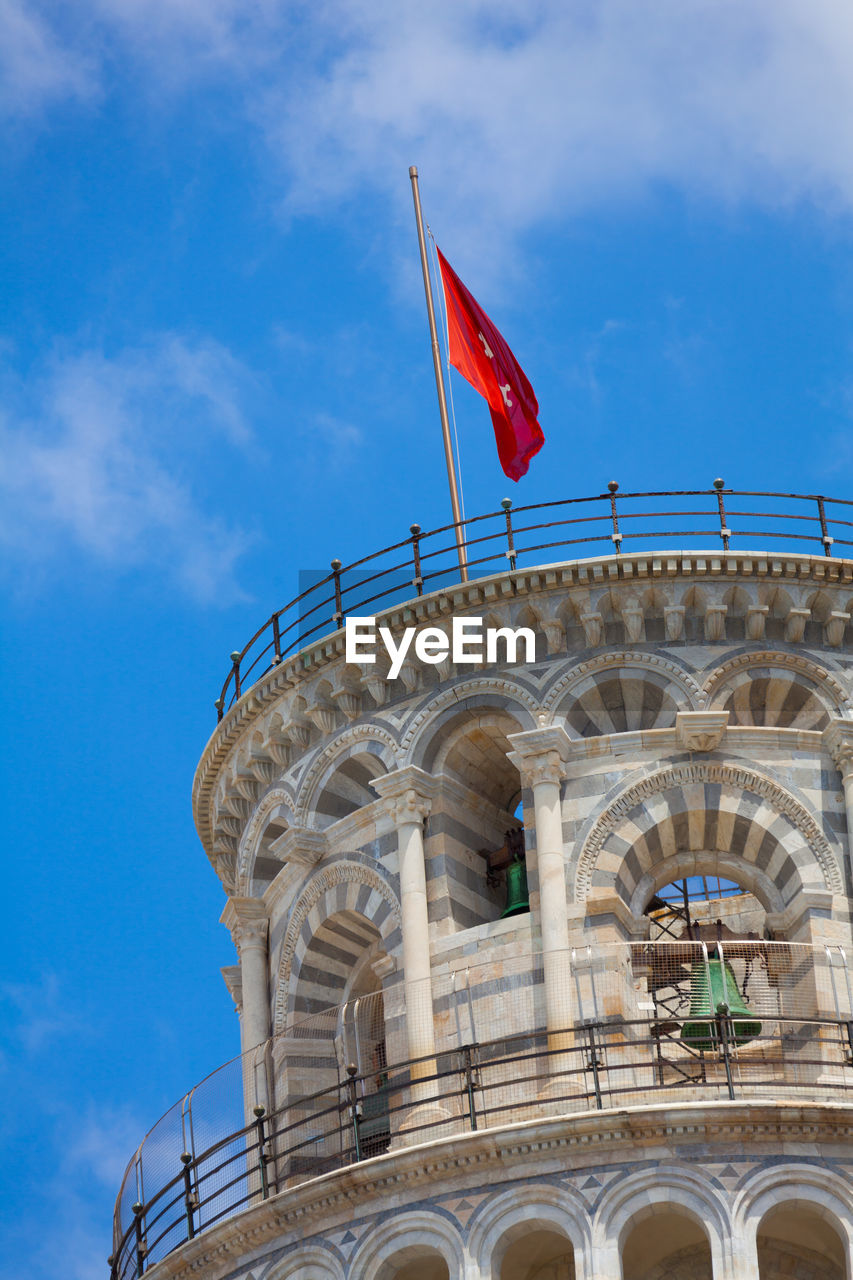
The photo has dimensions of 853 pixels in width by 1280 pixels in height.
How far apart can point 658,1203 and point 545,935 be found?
5145 mm

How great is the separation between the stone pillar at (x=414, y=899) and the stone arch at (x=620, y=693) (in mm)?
2577

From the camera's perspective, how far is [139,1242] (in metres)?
47.2

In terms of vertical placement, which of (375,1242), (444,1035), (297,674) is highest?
(297,674)

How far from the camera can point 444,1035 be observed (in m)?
45.6

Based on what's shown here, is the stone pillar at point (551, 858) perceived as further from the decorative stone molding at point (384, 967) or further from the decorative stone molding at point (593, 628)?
the decorative stone molding at point (384, 967)

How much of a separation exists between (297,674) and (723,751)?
7678 millimetres

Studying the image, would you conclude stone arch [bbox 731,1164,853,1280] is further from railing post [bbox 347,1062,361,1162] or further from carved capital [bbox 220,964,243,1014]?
carved capital [bbox 220,964,243,1014]

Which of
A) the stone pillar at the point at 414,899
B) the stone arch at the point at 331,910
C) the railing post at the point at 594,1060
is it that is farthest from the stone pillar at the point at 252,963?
the railing post at the point at 594,1060

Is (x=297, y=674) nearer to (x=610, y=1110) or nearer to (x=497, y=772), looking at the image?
(x=497, y=772)

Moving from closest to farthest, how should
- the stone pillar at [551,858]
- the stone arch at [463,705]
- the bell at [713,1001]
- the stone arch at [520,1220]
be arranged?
the stone arch at [520,1220] → the bell at [713,1001] → the stone pillar at [551,858] → the stone arch at [463,705]

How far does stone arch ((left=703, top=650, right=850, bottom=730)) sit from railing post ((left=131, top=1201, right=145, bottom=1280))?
1241cm

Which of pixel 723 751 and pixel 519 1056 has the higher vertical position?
pixel 723 751

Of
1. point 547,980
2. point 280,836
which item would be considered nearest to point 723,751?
point 547,980

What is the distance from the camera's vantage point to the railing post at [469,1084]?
43312mm
